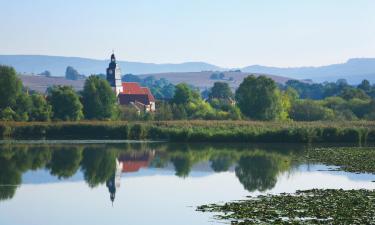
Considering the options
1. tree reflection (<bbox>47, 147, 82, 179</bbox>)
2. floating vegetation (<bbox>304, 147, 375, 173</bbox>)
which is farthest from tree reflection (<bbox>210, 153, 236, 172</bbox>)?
tree reflection (<bbox>47, 147, 82, 179</bbox>)

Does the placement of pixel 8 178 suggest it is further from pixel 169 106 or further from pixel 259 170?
pixel 169 106

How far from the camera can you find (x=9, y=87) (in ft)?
304

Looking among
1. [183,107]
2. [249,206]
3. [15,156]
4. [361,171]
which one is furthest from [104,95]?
[249,206]

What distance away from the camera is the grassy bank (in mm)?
73312

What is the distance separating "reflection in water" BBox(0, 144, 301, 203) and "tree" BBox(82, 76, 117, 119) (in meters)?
26.7

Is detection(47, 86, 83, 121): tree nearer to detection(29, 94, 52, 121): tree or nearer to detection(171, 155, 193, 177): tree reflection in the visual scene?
detection(29, 94, 52, 121): tree

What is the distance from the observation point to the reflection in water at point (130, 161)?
1780 inches

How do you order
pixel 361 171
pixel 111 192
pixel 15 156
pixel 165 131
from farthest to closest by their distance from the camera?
1. pixel 165 131
2. pixel 15 156
3. pixel 361 171
4. pixel 111 192

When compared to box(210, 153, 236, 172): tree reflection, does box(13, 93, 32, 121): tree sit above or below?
above

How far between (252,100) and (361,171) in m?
49.9

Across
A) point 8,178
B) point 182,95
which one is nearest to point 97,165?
point 8,178

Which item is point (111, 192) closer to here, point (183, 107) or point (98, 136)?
point (98, 136)

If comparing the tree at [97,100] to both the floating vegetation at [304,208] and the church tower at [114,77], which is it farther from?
the church tower at [114,77]

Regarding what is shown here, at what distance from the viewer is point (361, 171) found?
155 feet
